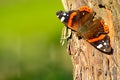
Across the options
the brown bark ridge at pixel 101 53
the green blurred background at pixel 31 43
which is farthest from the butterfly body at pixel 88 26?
the green blurred background at pixel 31 43

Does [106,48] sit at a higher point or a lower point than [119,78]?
higher

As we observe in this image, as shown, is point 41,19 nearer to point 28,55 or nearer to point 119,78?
point 28,55

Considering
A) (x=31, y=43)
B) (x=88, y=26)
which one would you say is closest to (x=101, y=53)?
(x=88, y=26)

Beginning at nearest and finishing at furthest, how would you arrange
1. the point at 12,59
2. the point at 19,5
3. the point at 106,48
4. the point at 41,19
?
the point at 106,48
the point at 12,59
the point at 41,19
the point at 19,5

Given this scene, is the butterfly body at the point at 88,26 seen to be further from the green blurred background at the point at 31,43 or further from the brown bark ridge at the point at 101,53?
the green blurred background at the point at 31,43

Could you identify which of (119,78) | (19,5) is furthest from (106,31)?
(19,5)

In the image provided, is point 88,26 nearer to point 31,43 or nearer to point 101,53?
point 101,53
